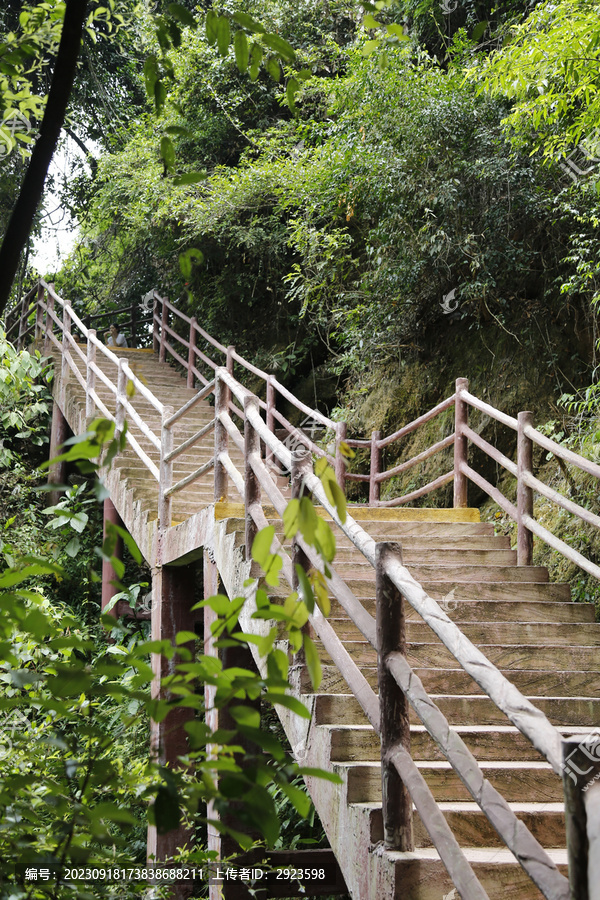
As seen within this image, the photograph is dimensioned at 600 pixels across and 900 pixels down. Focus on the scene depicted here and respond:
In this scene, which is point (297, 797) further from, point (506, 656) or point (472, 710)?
point (506, 656)

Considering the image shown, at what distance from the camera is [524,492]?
15.7ft

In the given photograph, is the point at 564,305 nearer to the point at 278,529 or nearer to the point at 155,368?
the point at 278,529

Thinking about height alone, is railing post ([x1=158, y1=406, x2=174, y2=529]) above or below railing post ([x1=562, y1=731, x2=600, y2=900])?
above

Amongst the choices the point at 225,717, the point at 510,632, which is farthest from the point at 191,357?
the point at 510,632

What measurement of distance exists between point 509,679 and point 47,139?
9.70 feet

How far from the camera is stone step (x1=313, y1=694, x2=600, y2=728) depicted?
318 cm

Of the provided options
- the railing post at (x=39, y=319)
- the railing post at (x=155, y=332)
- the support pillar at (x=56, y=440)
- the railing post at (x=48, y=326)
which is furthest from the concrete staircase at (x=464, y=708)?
the railing post at (x=155, y=332)

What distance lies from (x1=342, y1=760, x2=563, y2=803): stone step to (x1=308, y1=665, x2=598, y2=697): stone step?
49cm

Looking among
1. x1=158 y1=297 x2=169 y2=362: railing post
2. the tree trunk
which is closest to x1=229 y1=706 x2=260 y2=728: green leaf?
the tree trunk

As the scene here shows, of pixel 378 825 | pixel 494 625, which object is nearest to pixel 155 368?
pixel 494 625

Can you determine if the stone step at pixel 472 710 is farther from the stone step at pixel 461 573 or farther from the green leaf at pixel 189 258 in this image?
the green leaf at pixel 189 258

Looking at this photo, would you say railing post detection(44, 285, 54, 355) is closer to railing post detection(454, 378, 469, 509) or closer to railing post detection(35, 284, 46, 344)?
railing post detection(35, 284, 46, 344)

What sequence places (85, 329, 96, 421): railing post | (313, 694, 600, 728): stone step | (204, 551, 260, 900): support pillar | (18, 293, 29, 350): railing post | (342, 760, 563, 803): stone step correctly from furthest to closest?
(18, 293, 29, 350): railing post < (85, 329, 96, 421): railing post < (204, 551, 260, 900): support pillar < (313, 694, 600, 728): stone step < (342, 760, 563, 803): stone step

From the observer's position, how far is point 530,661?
3.78m
